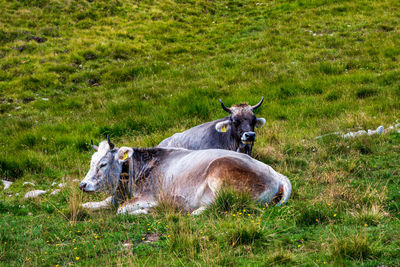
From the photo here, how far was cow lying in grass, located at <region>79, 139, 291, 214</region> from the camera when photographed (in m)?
6.00

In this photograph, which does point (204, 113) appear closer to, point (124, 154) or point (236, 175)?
point (124, 154)

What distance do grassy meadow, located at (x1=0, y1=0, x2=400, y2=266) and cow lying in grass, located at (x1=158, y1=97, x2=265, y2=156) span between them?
2.49 ft

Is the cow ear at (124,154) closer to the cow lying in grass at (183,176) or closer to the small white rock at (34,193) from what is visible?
the cow lying in grass at (183,176)

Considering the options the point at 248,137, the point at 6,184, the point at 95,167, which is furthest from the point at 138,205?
the point at 6,184

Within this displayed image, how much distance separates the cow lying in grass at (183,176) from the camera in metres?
6.00

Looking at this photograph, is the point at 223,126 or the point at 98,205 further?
the point at 223,126

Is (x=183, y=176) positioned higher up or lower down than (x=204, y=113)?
higher up

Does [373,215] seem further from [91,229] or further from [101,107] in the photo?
[101,107]

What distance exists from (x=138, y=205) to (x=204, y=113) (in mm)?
6726

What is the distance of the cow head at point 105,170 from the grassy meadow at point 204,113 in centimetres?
35

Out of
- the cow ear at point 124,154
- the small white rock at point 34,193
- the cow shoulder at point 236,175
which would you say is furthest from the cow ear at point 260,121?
the small white rock at point 34,193

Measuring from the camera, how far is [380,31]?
1984 cm

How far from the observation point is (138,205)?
6.80 meters

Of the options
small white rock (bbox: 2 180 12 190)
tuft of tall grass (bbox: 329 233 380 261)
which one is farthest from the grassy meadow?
small white rock (bbox: 2 180 12 190)
